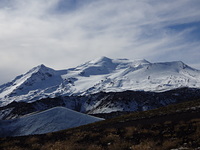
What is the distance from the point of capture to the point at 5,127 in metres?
51.2

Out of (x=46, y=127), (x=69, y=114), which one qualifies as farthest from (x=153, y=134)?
(x=69, y=114)

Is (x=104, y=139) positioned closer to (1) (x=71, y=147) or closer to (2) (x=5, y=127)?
(1) (x=71, y=147)

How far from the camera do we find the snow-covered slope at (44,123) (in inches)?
1844

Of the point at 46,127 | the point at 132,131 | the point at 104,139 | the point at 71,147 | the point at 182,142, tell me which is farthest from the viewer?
the point at 46,127

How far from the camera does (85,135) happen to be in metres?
22.4

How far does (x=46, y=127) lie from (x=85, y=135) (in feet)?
86.8

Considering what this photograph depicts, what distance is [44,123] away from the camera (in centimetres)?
4778

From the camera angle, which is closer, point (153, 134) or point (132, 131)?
point (153, 134)

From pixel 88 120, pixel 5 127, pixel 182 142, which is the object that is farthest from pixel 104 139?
pixel 5 127

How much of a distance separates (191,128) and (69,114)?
38106mm

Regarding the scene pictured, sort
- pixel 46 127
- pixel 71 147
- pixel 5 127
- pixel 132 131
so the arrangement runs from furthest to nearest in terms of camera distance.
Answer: pixel 5 127
pixel 46 127
pixel 132 131
pixel 71 147

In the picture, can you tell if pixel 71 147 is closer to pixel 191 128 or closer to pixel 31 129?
pixel 191 128

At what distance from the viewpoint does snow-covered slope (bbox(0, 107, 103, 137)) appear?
46.8m

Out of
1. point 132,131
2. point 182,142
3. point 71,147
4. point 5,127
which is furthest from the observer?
point 5,127
